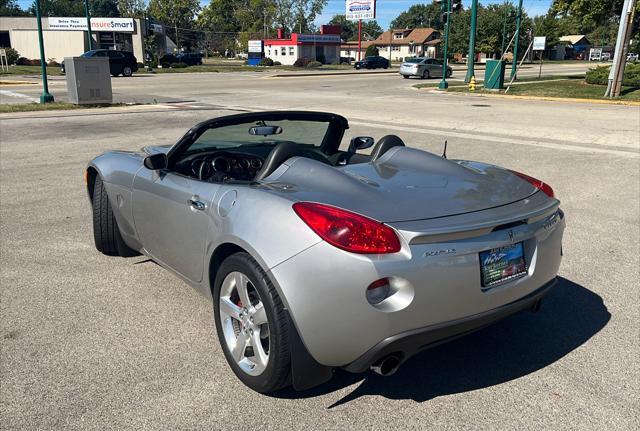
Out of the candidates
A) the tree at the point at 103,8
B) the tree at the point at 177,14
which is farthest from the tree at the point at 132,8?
the tree at the point at 103,8

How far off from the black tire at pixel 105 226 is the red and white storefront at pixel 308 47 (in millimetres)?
74903

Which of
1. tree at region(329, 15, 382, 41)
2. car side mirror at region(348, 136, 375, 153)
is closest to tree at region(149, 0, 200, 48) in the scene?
tree at region(329, 15, 382, 41)

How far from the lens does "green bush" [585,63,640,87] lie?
85.5 feet

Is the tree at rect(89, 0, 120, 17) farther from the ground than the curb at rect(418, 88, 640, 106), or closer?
farther from the ground

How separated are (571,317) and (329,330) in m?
2.15

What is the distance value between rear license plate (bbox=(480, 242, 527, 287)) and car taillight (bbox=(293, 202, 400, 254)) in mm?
506

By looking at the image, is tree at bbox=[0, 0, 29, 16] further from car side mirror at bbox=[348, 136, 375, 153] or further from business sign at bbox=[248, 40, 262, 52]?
car side mirror at bbox=[348, 136, 375, 153]

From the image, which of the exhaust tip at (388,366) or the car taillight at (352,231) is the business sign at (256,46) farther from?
the exhaust tip at (388,366)

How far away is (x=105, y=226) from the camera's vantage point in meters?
4.59

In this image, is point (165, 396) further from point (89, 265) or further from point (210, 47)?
point (210, 47)

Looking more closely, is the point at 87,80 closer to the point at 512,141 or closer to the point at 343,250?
the point at 512,141

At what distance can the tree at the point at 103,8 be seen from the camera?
483ft

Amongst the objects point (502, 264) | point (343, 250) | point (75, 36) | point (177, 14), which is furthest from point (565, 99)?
point (177, 14)

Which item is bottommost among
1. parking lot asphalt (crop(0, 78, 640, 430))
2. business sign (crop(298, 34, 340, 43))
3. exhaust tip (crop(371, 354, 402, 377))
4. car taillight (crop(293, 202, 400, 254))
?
parking lot asphalt (crop(0, 78, 640, 430))
